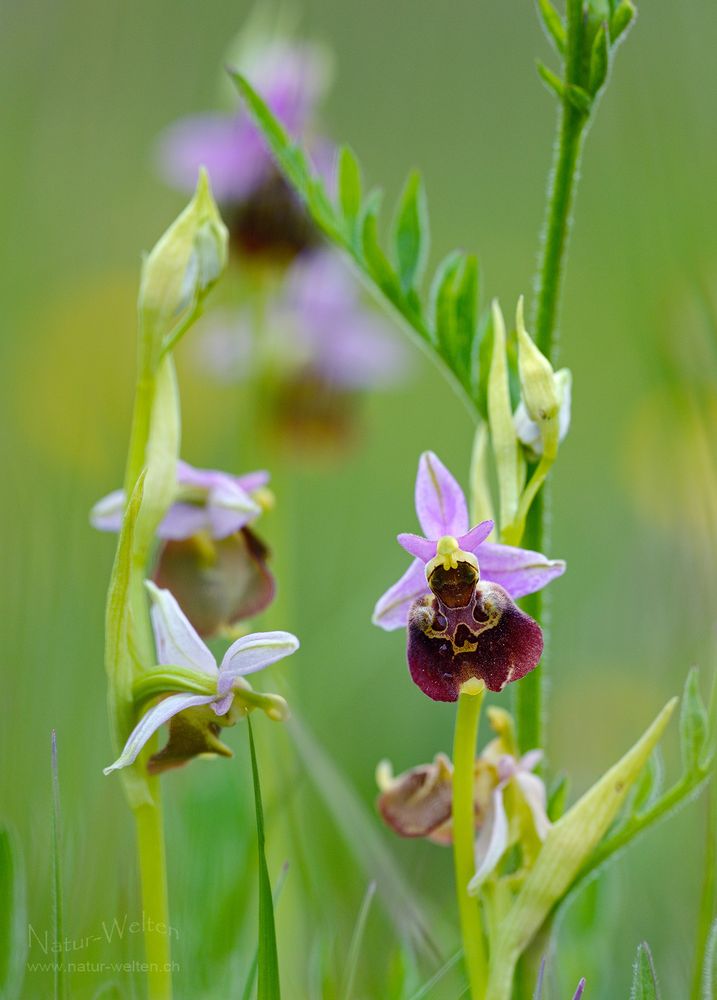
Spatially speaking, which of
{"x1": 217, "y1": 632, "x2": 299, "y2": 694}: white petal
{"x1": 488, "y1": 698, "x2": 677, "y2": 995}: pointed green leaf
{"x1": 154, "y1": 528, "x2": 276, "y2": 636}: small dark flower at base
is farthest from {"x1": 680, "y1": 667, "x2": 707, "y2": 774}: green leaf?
{"x1": 154, "y1": 528, "x2": 276, "y2": 636}: small dark flower at base

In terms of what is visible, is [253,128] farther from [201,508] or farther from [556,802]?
[556,802]

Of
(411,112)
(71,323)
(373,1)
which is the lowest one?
(71,323)

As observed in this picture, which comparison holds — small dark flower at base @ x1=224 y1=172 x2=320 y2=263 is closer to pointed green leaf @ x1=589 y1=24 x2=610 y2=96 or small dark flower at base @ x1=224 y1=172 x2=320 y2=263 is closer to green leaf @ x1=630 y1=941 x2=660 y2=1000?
pointed green leaf @ x1=589 y1=24 x2=610 y2=96

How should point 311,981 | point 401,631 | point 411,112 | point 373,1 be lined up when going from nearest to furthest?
point 311,981 < point 401,631 < point 411,112 < point 373,1

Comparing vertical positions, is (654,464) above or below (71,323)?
below

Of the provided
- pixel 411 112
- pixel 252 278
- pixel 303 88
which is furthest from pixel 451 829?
pixel 411 112

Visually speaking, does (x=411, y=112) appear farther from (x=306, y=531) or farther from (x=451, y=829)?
(x=451, y=829)
